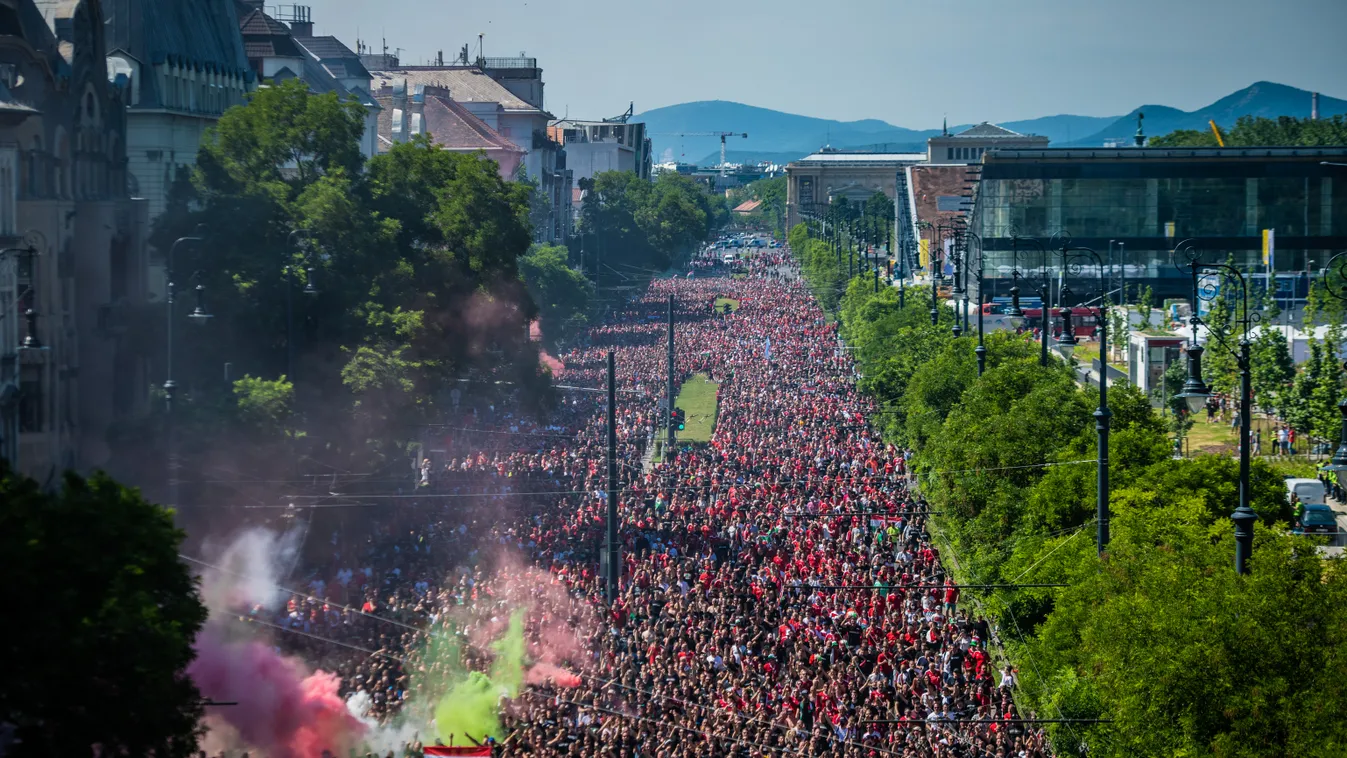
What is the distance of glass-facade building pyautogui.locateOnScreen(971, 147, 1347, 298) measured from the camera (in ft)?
334

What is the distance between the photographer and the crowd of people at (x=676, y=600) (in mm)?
25594

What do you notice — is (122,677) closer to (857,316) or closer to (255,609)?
(255,609)

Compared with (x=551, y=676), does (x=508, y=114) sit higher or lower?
higher

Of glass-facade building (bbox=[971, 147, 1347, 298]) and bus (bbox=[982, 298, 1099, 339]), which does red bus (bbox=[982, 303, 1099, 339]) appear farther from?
glass-facade building (bbox=[971, 147, 1347, 298])

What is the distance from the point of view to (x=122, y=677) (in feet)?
52.2

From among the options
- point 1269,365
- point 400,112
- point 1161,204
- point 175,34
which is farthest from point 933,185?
point 175,34

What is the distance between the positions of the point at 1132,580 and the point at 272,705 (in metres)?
12.5

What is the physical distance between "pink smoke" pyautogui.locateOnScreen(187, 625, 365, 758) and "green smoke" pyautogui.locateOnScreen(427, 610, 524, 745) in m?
1.44

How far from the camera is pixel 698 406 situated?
68.9 metres

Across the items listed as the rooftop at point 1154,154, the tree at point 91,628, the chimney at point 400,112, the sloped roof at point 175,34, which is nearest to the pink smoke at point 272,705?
the tree at point 91,628

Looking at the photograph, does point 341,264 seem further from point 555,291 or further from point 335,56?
point 335,56

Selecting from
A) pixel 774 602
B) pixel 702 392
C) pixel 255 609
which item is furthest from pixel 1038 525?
pixel 702 392

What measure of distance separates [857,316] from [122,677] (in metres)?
62.7

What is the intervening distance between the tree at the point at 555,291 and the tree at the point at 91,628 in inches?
2742
